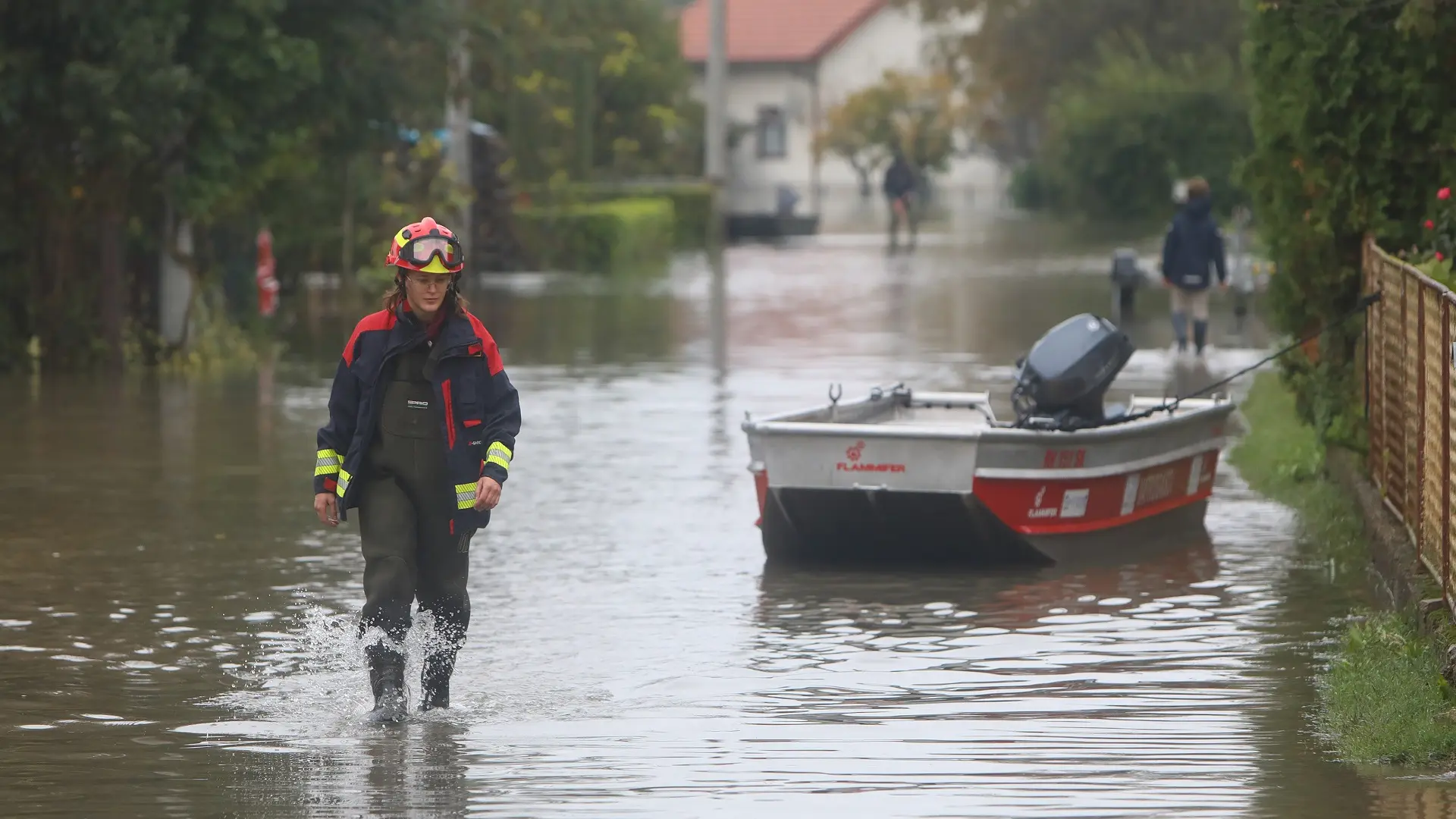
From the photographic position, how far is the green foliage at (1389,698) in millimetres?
8070

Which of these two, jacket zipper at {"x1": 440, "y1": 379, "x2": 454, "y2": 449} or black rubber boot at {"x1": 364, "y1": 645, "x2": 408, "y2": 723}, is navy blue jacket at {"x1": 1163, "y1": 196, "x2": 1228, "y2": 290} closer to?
jacket zipper at {"x1": 440, "y1": 379, "x2": 454, "y2": 449}

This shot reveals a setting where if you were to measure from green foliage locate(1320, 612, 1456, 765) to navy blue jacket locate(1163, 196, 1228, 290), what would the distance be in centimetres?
1328

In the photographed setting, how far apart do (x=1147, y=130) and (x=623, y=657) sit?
5470 cm

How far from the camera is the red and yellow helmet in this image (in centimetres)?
884

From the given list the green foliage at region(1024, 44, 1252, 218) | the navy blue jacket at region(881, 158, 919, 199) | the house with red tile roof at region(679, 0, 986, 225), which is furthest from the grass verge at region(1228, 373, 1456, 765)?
the house with red tile roof at region(679, 0, 986, 225)

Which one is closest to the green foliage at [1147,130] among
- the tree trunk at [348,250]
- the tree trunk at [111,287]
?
the tree trunk at [348,250]

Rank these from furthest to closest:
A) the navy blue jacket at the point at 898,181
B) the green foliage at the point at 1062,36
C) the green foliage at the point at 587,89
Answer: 1. the green foliage at the point at 1062,36
2. the navy blue jacket at the point at 898,181
3. the green foliage at the point at 587,89

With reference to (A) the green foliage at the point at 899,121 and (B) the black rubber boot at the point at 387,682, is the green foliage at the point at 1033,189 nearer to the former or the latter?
(A) the green foliage at the point at 899,121

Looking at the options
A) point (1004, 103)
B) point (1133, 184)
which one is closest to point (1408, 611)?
point (1133, 184)

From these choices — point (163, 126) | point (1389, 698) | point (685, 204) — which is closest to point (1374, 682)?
point (1389, 698)

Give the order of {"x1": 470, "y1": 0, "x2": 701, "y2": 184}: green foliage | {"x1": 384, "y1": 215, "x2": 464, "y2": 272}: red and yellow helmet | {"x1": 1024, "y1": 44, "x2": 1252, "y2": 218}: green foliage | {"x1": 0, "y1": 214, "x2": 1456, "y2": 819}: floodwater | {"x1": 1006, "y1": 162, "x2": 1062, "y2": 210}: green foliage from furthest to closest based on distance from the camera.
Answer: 1. {"x1": 1006, "y1": 162, "x2": 1062, "y2": 210}: green foliage
2. {"x1": 1024, "y1": 44, "x2": 1252, "y2": 218}: green foliage
3. {"x1": 470, "y1": 0, "x2": 701, "y2": 184}: green foliage
4. {"x1": 384, "y1": 215, "x2": 464, "y2": 272}: red and yellow helmet
5. {"x1": 0, "y1": 214, "x2": 1456, "y2": 819}: floodwater

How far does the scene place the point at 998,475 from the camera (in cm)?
1216

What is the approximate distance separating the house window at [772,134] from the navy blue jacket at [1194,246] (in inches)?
3018

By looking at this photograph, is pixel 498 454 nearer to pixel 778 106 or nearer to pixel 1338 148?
pixel 1338 148
